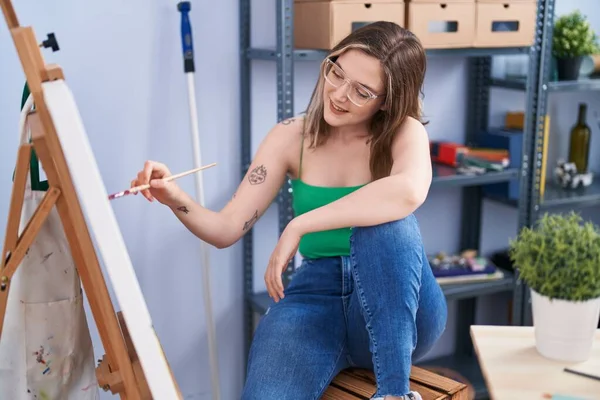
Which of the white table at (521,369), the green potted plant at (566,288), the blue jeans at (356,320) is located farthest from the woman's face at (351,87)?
the white table at (521,369)

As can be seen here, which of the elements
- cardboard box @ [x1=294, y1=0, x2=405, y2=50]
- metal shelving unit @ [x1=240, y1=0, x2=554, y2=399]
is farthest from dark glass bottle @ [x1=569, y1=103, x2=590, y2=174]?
cardboard box @ [x1=294, y1=0, x2=405, y2=50]

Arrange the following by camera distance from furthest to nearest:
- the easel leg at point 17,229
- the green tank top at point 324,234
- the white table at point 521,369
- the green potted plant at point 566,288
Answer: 1. the green tank top at point 324,234
2. the green potted plant at point 566,288
3. the white table at point 521,369
4. the easel leg at point 17,229

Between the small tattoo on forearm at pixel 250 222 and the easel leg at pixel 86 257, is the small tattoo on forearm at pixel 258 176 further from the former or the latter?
the easel leg at pixel 86 257

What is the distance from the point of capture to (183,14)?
2123mm

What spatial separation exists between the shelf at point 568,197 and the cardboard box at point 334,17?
884 mm

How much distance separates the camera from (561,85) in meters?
2.57

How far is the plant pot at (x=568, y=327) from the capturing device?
4.99 feet

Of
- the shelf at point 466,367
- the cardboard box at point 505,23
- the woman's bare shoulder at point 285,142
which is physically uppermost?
the cardboard box at point 505,23

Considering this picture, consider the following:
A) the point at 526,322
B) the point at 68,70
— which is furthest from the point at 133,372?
the point at 526,322

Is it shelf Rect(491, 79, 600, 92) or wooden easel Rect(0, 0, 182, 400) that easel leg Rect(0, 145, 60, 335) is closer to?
wooden easel Rect(0, 0, 182, 400)

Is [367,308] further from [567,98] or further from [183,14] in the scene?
[567,98]

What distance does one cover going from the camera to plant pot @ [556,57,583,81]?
2.63m

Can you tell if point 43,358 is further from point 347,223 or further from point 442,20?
point 442,20

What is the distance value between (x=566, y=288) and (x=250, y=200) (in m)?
0.69
